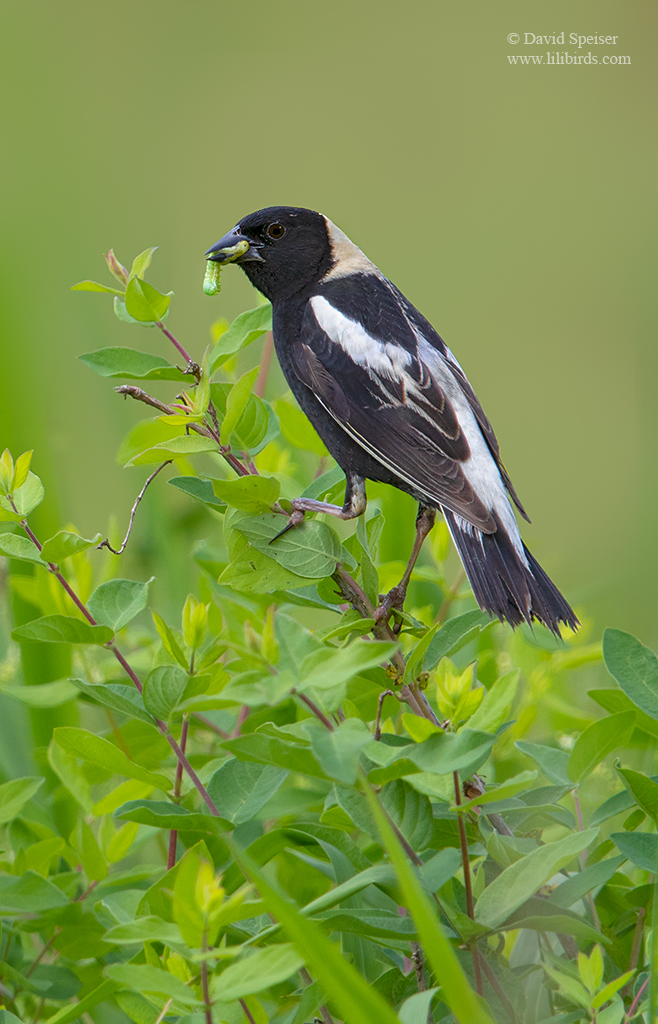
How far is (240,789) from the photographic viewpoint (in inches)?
45.2

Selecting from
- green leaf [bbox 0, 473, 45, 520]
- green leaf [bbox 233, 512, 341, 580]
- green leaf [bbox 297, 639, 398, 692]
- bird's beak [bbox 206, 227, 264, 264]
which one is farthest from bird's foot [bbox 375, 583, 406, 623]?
bird's beak [bbox 206, 227, 264, 264]

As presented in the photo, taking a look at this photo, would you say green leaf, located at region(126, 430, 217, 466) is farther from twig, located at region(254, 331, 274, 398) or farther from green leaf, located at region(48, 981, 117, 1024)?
twig, located at region(254, 331, 274, 398)

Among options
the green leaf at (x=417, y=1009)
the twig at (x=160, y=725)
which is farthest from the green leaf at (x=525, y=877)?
the twig at (x=160, y=725)

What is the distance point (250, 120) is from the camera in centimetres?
671

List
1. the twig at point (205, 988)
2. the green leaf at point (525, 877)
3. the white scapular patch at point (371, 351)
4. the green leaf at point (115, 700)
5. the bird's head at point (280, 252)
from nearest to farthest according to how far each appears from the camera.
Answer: the twig at point (205, 988), the green leaf at point (525, 877), the green leaf at point (115, 700), the white scapular patch at point (371, 351), the bird's head at point (280, 252)

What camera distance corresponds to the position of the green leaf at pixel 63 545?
3.64 ft

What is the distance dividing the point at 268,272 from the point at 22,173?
12.3 feet

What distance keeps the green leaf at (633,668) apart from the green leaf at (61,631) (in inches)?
23.7

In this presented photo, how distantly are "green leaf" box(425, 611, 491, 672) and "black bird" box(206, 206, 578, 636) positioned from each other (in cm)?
27

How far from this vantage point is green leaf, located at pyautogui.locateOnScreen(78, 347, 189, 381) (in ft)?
4.34

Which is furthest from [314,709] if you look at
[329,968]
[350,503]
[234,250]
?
[234,250]

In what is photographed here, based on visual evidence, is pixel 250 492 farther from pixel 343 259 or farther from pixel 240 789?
pixel 343 259

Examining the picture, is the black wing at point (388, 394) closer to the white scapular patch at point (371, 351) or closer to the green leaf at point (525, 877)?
the white scapular patch at point (371, 351)

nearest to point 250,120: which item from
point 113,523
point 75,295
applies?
point 75,295
